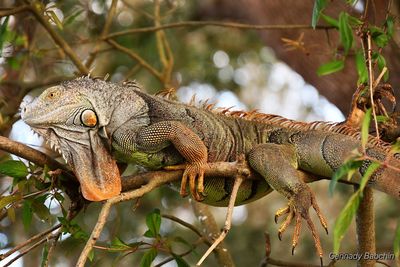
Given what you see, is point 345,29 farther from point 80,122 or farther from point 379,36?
point 80,122

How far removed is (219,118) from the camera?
360cm

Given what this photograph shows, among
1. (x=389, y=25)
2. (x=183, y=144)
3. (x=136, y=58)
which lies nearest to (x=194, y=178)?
(x=183, y=144)

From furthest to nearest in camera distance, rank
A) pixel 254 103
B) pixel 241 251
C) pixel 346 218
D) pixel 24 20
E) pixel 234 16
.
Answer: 1. pixel 254 103
2. pixel 241 251
3. pixel 234 16
4. pixel 24 20
5. pixel 346 218

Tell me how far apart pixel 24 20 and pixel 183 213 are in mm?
4601

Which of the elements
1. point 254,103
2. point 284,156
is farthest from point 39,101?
point 254,103

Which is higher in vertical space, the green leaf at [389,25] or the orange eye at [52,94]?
the orange eye at [52,94]

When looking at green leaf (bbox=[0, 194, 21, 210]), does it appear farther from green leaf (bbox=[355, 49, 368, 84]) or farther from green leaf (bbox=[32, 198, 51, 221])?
green leaf (bbox=[355, 49, 368, 84])

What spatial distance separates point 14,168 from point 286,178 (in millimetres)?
1172

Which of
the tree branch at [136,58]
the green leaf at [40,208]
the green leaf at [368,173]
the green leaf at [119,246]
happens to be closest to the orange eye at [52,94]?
the green leaf at [40,208]

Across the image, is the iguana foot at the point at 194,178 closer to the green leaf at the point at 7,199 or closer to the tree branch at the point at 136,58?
the green leaf at the point at 7,199

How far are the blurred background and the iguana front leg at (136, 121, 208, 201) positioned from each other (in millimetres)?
296

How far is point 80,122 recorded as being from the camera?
3279 millimetres

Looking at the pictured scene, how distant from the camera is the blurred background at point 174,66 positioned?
13.5 ft

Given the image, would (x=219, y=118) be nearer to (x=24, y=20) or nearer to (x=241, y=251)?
(x=24, y=20)
